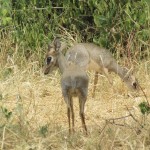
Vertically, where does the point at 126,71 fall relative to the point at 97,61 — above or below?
below

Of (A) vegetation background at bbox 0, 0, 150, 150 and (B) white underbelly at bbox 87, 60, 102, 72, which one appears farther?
(B) white underbelly at bbox 87, 60, 102, 72

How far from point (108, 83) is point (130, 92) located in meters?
0.38

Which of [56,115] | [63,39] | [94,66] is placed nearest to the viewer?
[56,115]

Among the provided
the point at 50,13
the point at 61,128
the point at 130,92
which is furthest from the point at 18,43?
the point at 61,128

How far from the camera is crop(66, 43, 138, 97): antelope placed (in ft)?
26.1

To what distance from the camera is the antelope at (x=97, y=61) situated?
7949 millimetres

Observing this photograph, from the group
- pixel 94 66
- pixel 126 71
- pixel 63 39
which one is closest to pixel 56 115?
pixel 94 66

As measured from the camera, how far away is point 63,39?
30.7ft

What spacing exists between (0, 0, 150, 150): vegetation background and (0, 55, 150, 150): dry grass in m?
0.01

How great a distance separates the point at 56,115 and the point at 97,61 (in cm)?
178

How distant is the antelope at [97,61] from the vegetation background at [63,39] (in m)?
0.15

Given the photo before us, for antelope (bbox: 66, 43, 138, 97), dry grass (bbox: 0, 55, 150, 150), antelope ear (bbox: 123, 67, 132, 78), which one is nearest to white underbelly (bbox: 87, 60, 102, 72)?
antelope (bbox: 66, 43, 138, 97)

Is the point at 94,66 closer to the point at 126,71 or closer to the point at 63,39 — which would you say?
the point at 126,71

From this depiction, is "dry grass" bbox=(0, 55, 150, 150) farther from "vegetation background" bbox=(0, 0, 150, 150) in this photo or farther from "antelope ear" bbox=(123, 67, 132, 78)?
"antelope ear" bbox=(123, 67, 132, 78)
